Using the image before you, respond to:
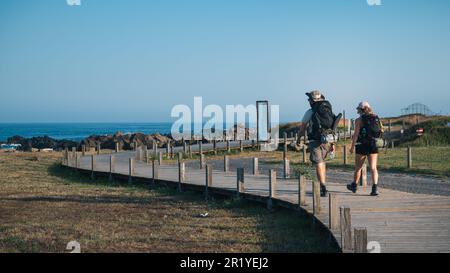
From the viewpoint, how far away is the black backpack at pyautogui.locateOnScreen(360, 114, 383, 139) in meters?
14.0

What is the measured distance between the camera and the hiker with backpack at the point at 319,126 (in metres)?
13.9

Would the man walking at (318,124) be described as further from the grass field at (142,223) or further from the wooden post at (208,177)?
the wooden post at (208,177)

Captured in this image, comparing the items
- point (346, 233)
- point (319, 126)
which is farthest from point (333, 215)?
point (319, 126)

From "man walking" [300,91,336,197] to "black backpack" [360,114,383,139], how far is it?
0.67 metres

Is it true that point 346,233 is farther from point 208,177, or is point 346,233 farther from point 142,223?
point 208,177

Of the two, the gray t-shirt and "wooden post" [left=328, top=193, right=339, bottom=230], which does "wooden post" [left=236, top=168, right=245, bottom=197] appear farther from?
"wooden post" [left=328, top=193, right=339, bottom=230]

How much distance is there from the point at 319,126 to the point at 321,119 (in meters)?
0.16

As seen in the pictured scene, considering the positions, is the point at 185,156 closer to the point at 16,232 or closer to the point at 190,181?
the point at 190,181

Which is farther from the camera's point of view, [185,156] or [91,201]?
[185,156]

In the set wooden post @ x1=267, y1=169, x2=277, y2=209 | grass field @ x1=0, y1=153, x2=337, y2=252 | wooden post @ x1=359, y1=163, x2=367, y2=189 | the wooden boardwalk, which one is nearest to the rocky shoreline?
grass field @ x1=0, y1=153, x2=337, y2=252

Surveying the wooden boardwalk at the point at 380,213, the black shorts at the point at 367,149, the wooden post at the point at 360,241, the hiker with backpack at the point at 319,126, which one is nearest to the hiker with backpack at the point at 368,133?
the black shorts at the point at 367,149

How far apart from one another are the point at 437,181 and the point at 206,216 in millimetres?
9268
